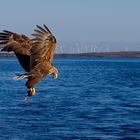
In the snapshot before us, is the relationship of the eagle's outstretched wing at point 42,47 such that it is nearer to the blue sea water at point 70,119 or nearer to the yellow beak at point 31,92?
the yellow beak at point 31,92

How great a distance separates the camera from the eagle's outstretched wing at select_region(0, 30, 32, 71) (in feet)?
38.7

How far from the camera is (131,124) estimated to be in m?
25.6

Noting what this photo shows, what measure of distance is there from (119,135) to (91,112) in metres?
7.69

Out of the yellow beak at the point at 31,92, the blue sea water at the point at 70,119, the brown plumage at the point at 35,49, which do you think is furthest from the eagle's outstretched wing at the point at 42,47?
the blue sea water at the point at 70,119

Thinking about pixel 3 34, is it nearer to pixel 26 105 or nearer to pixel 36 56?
pixel 36 56

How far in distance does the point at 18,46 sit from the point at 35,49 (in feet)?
1.32

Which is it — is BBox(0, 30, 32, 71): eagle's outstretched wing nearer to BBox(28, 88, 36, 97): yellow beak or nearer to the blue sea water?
BBox(28, 88, 36, 97): yellow beak

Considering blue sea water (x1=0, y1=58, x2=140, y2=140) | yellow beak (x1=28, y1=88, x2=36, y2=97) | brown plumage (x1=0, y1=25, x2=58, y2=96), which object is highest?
brown plumage (x1=0, y1=25, x2=58, y2=96)

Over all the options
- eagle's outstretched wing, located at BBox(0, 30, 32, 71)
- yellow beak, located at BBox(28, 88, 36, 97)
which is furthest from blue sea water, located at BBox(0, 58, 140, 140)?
yellow beak, located at BBox(28, 88, 36, 97)

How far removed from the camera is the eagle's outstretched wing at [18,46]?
1179 cm

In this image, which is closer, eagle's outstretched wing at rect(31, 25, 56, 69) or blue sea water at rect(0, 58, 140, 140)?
eagle's outstretched wing at rect(31, 25, 56, 69)

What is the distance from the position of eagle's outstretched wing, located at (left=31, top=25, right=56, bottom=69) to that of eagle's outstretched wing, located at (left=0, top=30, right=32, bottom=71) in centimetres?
17

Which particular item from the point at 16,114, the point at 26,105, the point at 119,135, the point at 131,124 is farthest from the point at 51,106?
the point at 119,135

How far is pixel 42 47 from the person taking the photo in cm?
1168
